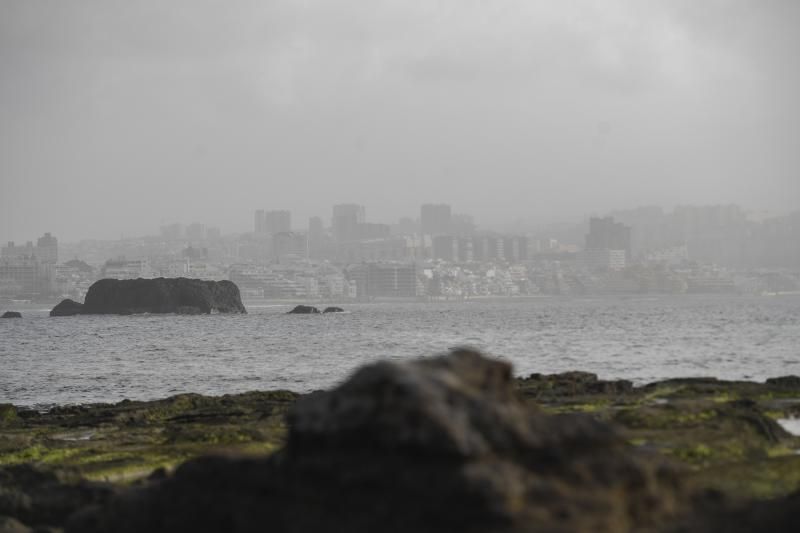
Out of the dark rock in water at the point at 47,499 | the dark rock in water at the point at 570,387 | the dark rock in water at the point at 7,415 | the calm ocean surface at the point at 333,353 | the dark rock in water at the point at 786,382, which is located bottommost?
the calm ocean surface at the point at 333,353

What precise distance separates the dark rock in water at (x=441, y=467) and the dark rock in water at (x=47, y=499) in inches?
206

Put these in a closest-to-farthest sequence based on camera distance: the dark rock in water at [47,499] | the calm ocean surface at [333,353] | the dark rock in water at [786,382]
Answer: the dark rock in water at [47,499] < the dark rock in water at [786,382] < the calm ocean surface at [333,353]

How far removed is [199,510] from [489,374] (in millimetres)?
3367

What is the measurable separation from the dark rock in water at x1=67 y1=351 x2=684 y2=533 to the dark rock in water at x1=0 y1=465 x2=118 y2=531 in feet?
17.2

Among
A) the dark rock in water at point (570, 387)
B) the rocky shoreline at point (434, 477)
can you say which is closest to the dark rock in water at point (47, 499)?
the rocky shoreline at point (434, 477)

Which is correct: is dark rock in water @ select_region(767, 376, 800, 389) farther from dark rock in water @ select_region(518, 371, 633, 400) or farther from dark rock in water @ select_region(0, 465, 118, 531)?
dark rock in water @ select_region(0, 465, 118, 531)

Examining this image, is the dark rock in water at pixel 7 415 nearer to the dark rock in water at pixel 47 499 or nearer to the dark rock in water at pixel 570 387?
the dark rock in water at pixel 570 387

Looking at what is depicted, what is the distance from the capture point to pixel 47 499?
16.1 meters

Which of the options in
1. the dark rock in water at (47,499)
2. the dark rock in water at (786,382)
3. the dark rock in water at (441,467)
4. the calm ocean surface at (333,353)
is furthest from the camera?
the calm ocean surface at (333,353)

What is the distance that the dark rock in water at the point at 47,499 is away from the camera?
51.0 ft

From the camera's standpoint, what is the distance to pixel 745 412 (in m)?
24.8

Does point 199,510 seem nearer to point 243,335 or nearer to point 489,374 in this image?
point 489,374

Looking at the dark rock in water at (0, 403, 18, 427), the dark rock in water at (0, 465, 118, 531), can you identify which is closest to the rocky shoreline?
the dark rock in water at (0, 465, 118, 531)

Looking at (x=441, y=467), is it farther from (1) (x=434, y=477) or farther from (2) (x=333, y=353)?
(2) (x=333, y=353)
